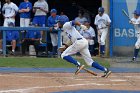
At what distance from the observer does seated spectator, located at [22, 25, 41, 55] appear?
63.6ft

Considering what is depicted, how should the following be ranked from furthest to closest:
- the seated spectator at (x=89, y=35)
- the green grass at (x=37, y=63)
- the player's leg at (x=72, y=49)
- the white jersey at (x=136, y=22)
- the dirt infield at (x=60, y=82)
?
the seated spectator at (x=89, y=35) < the white jersey at (x=136, y=22) < the green grass at (x=37, y=63) < the player's leg at (x=72, y=49) < the dirt infield at (x=60, y=82)

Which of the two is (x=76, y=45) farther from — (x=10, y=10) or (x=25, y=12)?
(x=10, y=10)

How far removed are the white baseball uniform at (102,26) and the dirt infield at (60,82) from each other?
4917 millimetres

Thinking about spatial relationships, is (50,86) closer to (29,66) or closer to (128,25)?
(29,66)

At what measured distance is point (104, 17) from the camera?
65.3ft

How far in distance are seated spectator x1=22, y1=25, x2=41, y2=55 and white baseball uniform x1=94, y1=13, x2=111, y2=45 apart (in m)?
2.46

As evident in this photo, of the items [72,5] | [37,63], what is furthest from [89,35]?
[37,63]

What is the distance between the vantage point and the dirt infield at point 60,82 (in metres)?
11.7

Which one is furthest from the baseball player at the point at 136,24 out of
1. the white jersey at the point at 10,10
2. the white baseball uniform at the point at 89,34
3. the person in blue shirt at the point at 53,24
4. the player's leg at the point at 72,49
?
the player's leg at the point at 72,49

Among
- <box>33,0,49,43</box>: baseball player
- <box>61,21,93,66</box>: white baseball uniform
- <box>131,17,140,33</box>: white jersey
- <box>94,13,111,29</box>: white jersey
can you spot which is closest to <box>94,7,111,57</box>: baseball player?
<box>94,13,111,29</box>: white jersey

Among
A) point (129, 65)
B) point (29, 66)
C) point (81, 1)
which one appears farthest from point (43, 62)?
point (81, 1)

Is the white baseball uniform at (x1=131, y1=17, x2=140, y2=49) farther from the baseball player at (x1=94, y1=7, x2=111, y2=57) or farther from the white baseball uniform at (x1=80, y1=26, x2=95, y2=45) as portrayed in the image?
the white baseball uniform at (x1=80, y1=26, x2=95, y2=45)

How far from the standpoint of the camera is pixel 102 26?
20.1 meters

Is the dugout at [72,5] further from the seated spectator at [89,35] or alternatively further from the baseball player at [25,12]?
the baseball player at [25,12]
